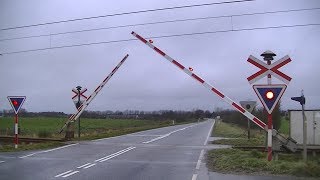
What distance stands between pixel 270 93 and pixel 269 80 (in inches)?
21.1

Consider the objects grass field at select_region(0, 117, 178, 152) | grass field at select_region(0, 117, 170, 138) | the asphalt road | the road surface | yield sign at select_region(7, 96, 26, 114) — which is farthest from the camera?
grass field at select_region(0, 117, 170, 138)

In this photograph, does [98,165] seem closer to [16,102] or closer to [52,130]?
[16,102]

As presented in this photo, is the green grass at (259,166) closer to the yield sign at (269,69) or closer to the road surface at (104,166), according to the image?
the road surface at (104,166)

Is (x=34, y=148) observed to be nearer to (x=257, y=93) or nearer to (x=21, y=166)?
(x=21, y=166)

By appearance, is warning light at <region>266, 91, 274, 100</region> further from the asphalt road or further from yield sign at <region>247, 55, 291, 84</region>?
the asphalt road

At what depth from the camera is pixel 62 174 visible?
13.1 meters

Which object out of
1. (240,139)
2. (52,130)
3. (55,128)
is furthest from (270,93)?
(55,128)

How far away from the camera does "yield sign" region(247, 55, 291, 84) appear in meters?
13.9

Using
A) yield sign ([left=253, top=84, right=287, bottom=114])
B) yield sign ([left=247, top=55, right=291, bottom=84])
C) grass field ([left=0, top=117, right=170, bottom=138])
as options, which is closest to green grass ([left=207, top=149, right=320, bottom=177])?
yield sign ([left=253, top=84, right=287, bottom=114])

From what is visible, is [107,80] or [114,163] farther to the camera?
[107,80]

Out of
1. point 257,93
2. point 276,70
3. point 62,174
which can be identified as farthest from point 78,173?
point 276,70

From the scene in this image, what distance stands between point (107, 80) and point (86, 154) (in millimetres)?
12081

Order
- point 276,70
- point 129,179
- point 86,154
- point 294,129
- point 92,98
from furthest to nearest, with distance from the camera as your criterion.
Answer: point 92,98 → point 294,129 → point 86,154 → point 276,70 → point 129,179

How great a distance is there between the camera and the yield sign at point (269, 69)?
547 inches
